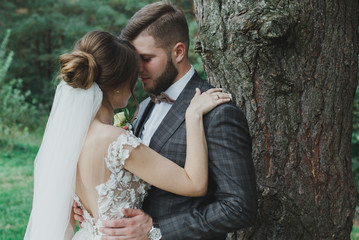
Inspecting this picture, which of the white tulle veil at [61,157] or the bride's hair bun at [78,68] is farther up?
the bride's hair bun at [78,68]

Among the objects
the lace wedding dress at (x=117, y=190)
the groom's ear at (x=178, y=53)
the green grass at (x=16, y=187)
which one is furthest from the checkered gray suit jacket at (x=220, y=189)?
the green grass at (x=16, y=187)

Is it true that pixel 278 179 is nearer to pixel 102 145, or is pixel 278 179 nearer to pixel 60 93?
pixel 102 145

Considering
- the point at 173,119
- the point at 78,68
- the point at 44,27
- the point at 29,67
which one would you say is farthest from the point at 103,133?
the point at 29,67

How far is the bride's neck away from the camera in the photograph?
7.71ft

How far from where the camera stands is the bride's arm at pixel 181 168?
2.17 metres

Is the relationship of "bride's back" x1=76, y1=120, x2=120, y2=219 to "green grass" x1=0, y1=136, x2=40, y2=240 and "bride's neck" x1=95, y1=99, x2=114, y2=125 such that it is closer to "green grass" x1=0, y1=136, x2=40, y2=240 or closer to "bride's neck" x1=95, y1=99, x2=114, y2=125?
"bride's neck" x1=95, y1=99, x2=114, y2=125

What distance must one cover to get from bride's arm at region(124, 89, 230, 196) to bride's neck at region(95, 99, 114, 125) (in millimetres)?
316

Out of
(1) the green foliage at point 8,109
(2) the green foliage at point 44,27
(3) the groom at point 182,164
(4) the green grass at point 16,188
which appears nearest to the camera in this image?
(3) the groom at point 182,164

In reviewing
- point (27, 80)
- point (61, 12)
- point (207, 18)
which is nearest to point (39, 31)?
point (61, 12)

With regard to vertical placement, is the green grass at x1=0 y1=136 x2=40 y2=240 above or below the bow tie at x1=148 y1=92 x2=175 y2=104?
below

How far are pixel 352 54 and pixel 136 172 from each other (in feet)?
5.77

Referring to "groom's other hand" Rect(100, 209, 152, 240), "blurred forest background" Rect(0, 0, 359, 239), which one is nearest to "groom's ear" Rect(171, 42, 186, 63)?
"groom's other hand" Rect(100, 209, 152, 240)

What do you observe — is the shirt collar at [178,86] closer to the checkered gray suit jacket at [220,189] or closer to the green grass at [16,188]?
the checkered gray suit jacket at [220,189]

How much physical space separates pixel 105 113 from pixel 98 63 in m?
0.30
